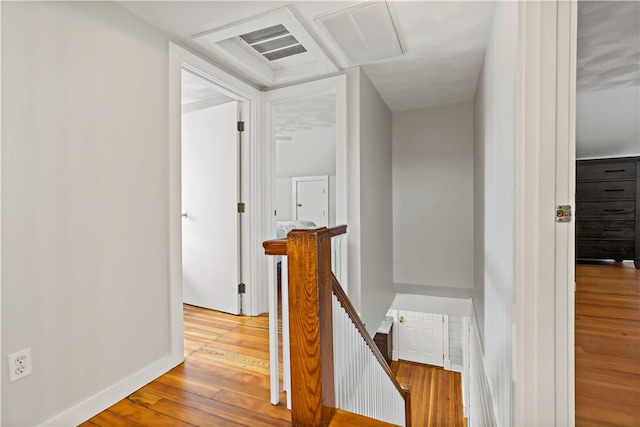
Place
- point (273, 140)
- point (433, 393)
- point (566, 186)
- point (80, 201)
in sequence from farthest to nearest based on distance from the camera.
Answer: point (433, 393)
point (273, 140)
point (80, 201)
point (566, 186)

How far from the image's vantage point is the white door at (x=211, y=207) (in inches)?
108

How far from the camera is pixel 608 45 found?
216 cm

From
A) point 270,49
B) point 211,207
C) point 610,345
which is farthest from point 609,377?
point 211,207

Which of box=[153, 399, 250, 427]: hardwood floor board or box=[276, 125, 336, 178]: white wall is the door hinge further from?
box=[276, 125, 336, 178]: white wall


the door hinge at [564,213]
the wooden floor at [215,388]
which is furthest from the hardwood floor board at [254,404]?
the door hinge at [564,213]

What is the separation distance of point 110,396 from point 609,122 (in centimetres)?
490

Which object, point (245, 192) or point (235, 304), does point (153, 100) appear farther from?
point (235, 304)

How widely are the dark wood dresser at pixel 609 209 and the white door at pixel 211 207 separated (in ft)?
13.1

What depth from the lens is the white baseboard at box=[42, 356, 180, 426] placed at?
4.60ft

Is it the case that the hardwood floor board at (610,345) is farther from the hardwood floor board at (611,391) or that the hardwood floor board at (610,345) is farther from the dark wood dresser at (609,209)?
the dark wood dresser at (609,209)

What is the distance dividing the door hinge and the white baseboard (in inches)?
83.5

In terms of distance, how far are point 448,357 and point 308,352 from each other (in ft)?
14.5

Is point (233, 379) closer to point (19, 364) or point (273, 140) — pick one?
point (19, 364)

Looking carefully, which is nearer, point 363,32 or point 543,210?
point 543,210
